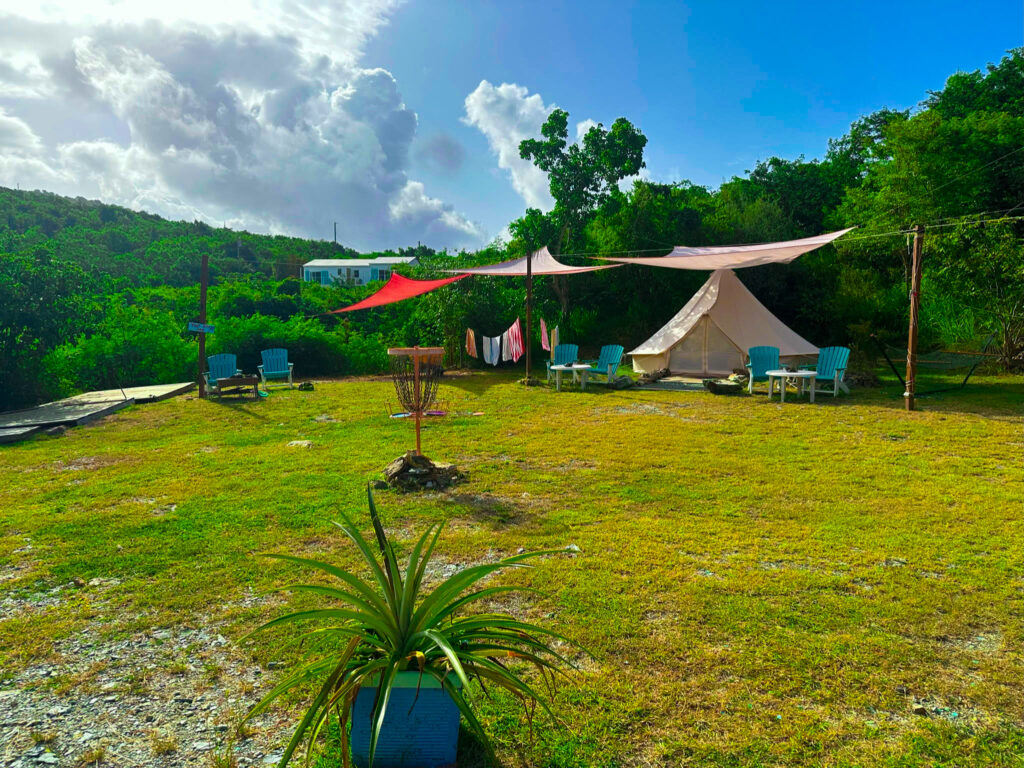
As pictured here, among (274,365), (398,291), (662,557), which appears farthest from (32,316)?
(662,557)

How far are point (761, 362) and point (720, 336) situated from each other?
1.96 m

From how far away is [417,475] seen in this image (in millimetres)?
4898

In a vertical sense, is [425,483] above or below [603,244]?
below

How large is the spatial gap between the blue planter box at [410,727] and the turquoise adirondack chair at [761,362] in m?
8.93

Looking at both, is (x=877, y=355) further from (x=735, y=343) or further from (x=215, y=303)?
(x=215, y=303)

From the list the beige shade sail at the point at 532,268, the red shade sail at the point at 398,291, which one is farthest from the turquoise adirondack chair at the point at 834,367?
the red shade sail at the point at 398,291

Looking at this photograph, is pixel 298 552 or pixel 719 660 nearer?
pixel 719 660

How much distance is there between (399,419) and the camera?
26.5 feet

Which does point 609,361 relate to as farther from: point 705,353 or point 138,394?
point 138,394

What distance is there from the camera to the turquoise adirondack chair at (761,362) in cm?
973

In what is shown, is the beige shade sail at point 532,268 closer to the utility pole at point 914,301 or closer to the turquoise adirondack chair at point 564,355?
the turquoise adirondack chair at point 564,355

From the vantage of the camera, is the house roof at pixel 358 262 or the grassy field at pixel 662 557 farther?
the house roof at pixel 358 262

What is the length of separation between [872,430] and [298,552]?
21.1ft

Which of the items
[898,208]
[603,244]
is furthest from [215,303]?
[898,208]
